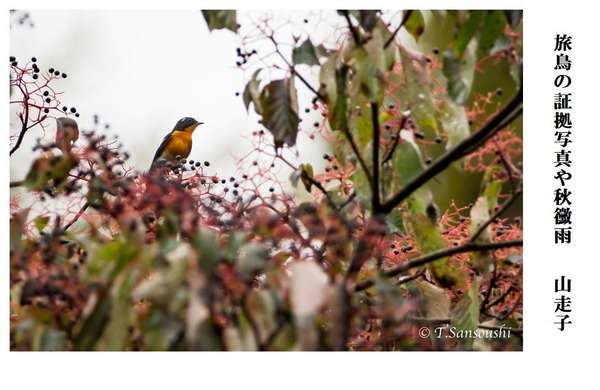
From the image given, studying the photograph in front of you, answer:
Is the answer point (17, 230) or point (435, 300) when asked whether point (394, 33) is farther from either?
point (17, 230)

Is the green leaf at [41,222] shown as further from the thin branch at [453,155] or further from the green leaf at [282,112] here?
the thin branch at [453,155]

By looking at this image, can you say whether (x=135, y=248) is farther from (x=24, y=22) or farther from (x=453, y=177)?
(x=453, y=177)

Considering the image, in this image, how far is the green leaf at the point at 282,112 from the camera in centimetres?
147

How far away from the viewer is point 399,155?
153cm

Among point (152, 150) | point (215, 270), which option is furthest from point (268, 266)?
point (152, 150)

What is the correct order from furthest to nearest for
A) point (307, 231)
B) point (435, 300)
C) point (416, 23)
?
point (435, 300) → point (416, 23) → point (307, 231)

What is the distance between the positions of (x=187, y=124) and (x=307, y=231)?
220 cm

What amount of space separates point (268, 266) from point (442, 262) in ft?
2.04

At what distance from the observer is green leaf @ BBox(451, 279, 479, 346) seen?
1583mm

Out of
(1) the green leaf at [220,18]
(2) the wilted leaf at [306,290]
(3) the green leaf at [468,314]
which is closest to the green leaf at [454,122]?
(3) the green leaf at [468,314]

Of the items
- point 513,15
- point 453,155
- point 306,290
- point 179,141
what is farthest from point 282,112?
point 179,141

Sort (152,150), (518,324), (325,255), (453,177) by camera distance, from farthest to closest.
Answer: (453,177)
(152,150)
(518,324)
(325,255)

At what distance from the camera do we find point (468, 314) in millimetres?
1589

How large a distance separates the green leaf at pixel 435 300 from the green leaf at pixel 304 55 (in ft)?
1.63
